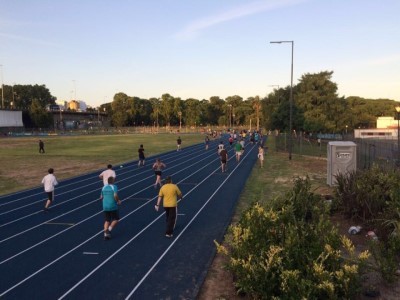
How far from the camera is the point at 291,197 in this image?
11.5 metres

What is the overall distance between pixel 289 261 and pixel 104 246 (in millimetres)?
5209

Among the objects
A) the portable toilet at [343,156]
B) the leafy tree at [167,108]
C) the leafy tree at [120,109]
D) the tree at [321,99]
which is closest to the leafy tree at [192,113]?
the leafy tree at [167,108]

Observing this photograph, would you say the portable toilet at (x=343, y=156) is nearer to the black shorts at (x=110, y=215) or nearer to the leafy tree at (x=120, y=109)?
the black shorts at (x=110, y=215)

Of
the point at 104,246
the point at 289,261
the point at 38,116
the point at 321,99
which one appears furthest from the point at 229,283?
the point at 38,116

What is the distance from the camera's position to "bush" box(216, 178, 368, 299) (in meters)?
6.47

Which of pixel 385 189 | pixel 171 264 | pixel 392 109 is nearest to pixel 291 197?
pixel 385 189

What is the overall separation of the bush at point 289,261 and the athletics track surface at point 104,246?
120cm

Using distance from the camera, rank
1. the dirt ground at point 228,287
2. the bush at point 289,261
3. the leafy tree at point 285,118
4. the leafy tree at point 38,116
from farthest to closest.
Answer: the leafy tree at point 38,116 < the leafy tree at point 285,118 < the dirt ground at point 228,287 < the bush at point 289,261

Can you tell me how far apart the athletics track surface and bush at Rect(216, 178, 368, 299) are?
1.20 metres

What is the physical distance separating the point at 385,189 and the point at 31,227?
10875 millimetres

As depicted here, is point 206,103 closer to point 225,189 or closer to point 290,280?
point 225,189

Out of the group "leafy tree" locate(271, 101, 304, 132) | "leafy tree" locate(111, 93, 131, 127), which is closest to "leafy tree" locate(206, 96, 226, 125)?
"leafy tree" locate(111, 93, 131, 127)

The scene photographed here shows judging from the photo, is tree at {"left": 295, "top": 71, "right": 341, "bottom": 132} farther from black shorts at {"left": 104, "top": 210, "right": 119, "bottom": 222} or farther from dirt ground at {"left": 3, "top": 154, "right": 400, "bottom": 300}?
black shorts at {"left": 104, "top": 210, "right": 119, "bottom": 222}

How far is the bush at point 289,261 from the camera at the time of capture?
21.2ft
